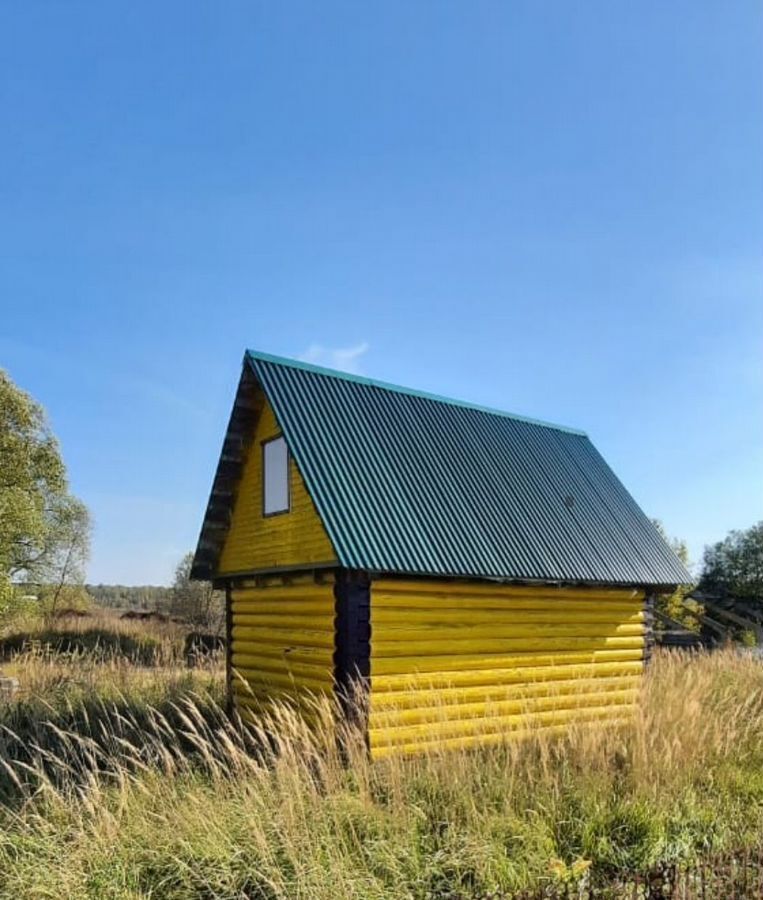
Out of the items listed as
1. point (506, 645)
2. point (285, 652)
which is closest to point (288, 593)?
point (285, 652)

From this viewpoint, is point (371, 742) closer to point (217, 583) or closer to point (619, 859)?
point (619, 859)

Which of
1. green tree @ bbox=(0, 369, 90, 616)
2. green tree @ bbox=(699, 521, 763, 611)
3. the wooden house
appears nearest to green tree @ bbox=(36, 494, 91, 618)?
green tree @ bbox=(0, 369, 90, 616)

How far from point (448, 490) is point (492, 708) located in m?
2.94

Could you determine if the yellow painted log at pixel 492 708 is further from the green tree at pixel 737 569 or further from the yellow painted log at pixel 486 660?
the green tree at pixel 737 569

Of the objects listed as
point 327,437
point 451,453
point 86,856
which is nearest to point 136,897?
point 86,856

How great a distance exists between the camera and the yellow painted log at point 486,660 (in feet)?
29.4

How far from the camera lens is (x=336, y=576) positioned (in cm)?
898

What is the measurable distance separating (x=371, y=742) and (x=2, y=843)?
386cm

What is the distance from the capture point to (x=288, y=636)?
10297 millimetres

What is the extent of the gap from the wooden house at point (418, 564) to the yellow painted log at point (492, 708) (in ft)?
0.08

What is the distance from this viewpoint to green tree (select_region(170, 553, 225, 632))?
33156mm

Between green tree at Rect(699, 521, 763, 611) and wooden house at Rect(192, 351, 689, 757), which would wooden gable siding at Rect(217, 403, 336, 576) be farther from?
green tree at Rect(699, 521, 763, 611)

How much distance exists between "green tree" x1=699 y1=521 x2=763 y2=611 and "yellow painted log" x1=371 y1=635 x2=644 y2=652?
27.2 m

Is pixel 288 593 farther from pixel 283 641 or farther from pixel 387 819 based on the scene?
pixel 387 819
